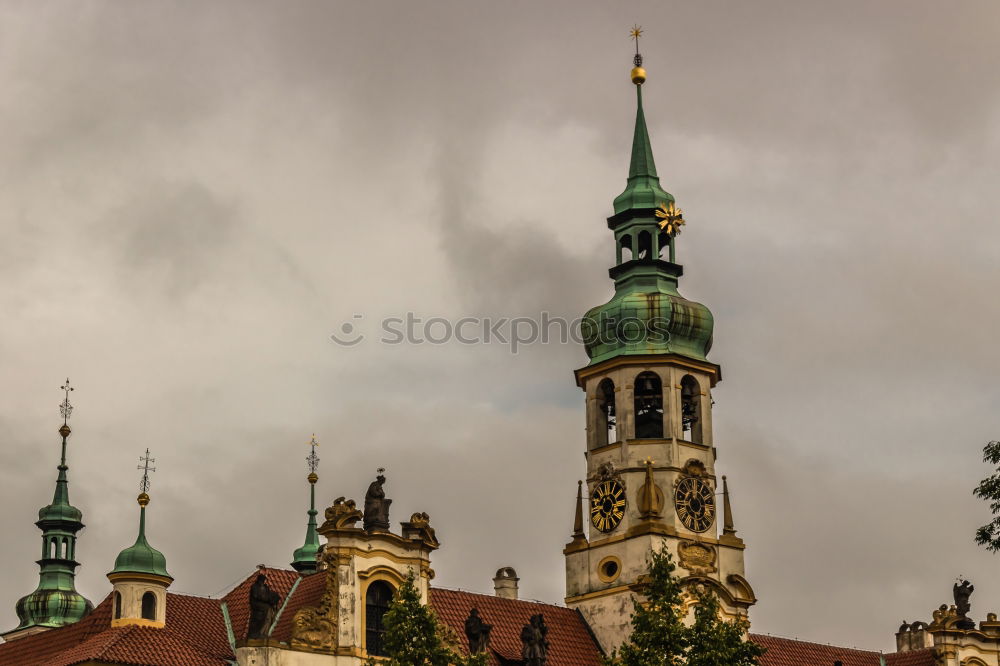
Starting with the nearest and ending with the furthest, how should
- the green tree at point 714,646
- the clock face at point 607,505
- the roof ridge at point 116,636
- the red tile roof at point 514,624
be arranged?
the green tree at point 714,646
the roof ridge at point 116,636
the red tile roof at point 514,624
the clock face at point 607,505

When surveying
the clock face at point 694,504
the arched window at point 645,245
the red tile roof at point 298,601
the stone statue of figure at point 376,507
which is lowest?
the red tile roof at point 298,601

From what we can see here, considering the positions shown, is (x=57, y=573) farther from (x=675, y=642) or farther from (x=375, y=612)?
(x=675, y=642)

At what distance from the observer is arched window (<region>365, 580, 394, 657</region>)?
74.6m

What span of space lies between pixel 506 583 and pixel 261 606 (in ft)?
63.2

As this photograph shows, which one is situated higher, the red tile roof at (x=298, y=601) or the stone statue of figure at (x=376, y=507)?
the stone statue of figure at (x=376, y=507)

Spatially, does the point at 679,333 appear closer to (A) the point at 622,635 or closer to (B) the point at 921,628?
(A) the point at 622,635

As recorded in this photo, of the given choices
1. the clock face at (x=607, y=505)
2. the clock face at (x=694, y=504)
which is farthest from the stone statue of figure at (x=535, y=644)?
the clock face at (x=694, y=504)

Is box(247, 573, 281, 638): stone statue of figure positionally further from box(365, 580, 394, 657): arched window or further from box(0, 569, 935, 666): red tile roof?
box(365, 580, 394, 657): arched window

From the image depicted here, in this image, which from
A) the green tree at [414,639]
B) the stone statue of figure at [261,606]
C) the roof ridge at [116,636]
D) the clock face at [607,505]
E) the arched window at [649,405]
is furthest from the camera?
the arched window at [649,405]

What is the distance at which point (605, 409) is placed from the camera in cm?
8900

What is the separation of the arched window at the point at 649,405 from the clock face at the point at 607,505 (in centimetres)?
245

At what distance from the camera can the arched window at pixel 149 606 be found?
70.8 metres

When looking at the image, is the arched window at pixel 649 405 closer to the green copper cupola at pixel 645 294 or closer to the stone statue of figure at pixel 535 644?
the green copper cupola at pixel 645 294

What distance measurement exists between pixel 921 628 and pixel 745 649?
136 feet
